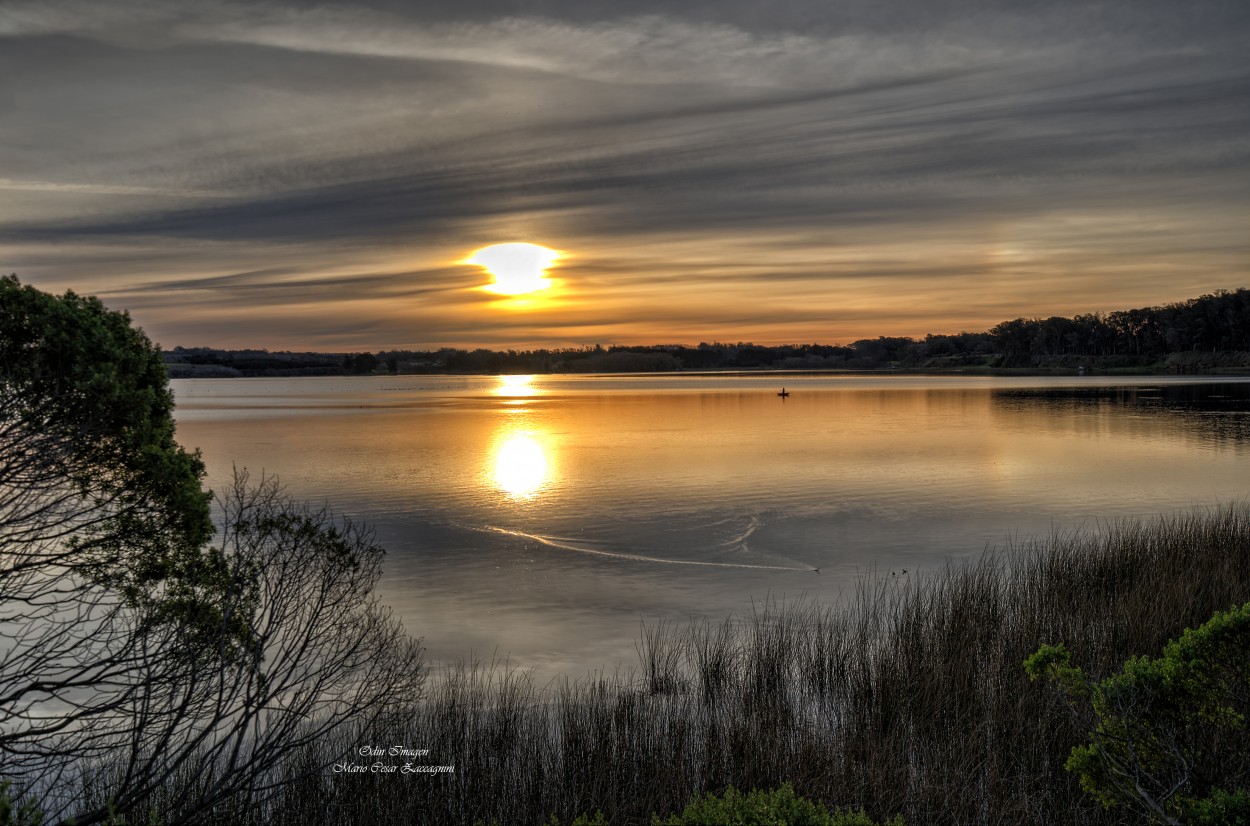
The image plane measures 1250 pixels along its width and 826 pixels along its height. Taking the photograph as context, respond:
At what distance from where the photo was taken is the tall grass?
791 centimetres

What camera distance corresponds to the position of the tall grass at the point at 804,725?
7.91 metres

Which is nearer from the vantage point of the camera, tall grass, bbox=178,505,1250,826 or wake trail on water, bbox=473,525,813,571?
tall grass, bbox=178,505,1250,826

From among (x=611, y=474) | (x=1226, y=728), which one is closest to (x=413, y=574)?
(x=1226, y=728)

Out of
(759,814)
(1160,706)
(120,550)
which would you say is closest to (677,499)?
(120,550)

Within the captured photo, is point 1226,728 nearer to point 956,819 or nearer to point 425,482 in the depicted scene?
point 956,819

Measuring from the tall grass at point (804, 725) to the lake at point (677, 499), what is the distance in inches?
98.3

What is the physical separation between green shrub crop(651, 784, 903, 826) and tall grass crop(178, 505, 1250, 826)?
7.82 feet

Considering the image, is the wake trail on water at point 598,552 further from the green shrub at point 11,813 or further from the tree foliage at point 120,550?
the green shrub at point 11,813

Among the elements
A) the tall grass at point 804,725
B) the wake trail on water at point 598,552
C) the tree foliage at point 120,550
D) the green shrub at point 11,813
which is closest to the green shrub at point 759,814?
the tall grass at point 804,725

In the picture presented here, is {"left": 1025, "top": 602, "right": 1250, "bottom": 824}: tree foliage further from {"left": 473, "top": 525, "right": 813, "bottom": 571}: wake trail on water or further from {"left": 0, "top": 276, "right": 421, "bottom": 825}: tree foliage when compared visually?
{"left": 473, "top": 525, "right": 813, "bottom": 571}: wake trail on water

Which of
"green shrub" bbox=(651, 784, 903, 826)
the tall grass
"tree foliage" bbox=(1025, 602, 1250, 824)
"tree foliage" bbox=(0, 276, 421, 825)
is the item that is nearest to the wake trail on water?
the tall grass

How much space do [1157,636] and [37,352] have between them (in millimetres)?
14276

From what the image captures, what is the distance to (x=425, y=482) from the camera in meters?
32.9

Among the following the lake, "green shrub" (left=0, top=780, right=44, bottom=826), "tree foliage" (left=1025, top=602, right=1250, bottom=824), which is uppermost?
"green shrub" (left=0, top=780, right=44, bottom=826)
